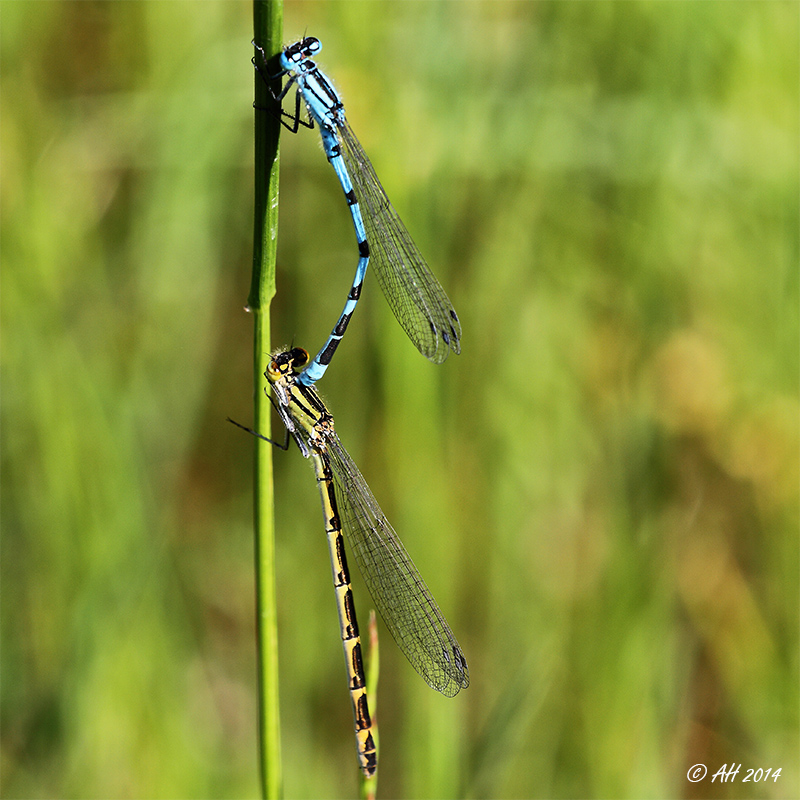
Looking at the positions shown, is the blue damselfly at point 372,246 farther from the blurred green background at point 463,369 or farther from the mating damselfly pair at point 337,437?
the blurred green background at point 463,369

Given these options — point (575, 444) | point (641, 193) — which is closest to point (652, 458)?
point (575, 444)

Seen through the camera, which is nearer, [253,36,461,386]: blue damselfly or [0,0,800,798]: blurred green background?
[253,36,461,386]: blue damselfly

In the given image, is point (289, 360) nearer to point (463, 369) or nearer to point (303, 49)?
point (303, 49)

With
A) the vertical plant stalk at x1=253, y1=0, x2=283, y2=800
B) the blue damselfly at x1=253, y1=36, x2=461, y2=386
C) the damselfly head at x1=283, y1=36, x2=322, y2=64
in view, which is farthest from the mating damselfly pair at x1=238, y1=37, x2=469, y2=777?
the vertical plant stalk at x1=253, y1=0, x2=283, y2=800

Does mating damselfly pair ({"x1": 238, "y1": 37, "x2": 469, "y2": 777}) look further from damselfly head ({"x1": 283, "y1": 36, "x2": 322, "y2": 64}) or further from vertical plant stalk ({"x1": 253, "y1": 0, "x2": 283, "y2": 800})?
vertical plant stalk ({"x1": 253, "y1": 0, "x2": 283, "y2": 800})

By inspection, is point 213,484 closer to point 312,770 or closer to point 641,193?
point 312,770

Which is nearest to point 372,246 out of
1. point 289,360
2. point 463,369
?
point 289,360
